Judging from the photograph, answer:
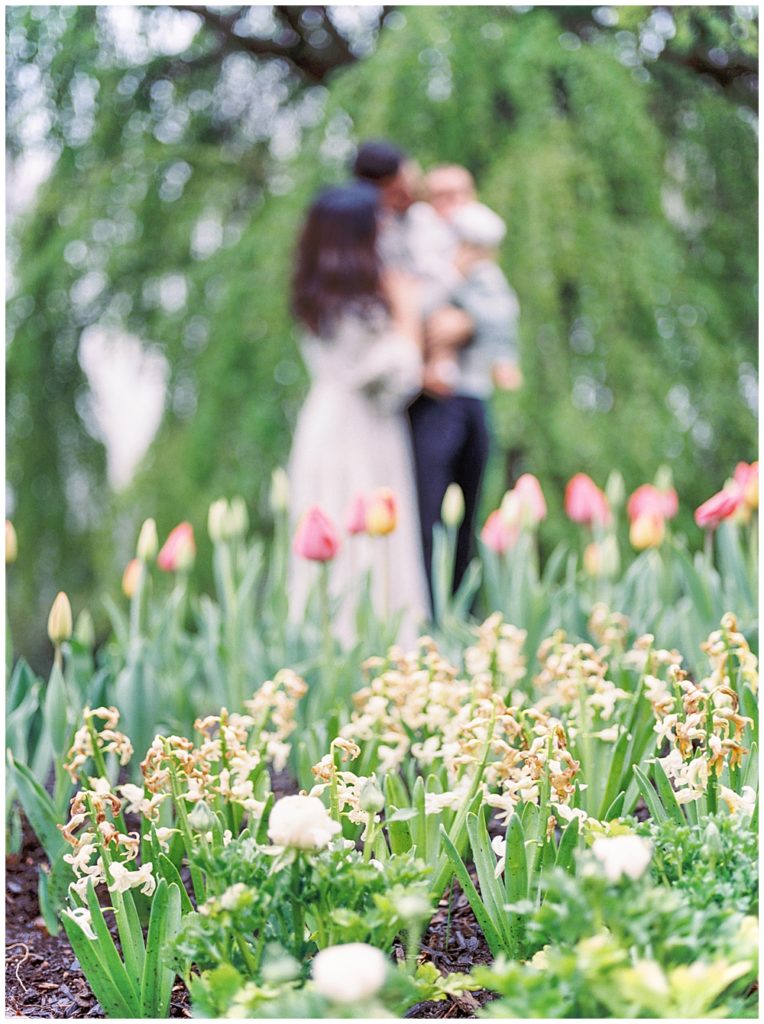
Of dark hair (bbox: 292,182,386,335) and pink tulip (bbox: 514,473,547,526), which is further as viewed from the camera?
dark hair (bbox: 292,182,386,335)

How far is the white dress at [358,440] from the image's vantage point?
2.95m

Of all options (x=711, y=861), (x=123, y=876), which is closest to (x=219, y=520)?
(x=123, y=876)

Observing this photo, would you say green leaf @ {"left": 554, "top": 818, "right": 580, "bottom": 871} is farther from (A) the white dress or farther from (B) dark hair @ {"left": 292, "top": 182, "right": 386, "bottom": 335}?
(B) dark hair @ {"left": 292, "top": 182, "right": 386, "bottom": 335}

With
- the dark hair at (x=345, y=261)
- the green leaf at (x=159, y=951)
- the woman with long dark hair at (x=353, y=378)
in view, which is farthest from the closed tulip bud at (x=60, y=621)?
the dark hair at (x=345, y=261)

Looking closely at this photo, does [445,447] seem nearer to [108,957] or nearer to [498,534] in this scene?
[498,534]

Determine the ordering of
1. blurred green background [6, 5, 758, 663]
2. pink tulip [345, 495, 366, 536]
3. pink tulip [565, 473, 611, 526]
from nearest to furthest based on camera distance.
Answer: pink tulip [345, 495, 366, 536] < pink tulip [565, 473, 611, 526] < blurred green background [6, 5, 758, 663]

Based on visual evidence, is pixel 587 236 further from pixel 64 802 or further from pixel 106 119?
pixel 64 802

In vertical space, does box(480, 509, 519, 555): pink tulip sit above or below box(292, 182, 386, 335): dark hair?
below

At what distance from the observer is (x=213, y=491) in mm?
3795

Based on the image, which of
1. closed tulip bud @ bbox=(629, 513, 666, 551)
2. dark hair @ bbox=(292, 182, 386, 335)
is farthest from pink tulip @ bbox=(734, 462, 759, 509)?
dark hair @ bbox=(292, 182, 386, 335)

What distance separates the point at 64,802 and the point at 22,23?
3076mm

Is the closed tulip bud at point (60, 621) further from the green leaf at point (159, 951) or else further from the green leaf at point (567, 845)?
the green leaf at point (567, 845)

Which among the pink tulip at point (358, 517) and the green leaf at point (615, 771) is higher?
the pink tulip at point (358, 517)

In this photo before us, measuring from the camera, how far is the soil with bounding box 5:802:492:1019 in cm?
113
